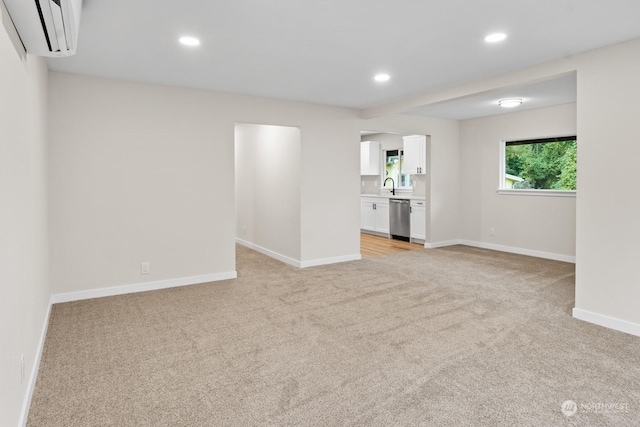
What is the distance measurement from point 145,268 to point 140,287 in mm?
213

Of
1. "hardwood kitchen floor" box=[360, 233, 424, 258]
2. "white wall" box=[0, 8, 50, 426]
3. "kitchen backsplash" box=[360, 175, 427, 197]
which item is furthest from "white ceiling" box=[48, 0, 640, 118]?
"kitchen backsplash" box=[360, 175, 427, 197]

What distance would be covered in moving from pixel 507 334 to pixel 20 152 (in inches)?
138

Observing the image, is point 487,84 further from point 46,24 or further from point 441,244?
point 46,24

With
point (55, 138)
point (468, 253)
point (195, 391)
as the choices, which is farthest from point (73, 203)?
point (468, 253)

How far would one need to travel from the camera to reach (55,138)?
151 inches

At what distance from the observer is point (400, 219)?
25.7 feet

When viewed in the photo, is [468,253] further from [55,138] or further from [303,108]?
[55,138]

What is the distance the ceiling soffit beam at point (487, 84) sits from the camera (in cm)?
348

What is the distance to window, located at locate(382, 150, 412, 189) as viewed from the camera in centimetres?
860

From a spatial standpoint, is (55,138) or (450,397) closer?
(450,397)

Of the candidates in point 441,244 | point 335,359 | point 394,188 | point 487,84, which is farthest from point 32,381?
point 394,188

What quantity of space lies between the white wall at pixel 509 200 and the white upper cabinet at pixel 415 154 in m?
0.73

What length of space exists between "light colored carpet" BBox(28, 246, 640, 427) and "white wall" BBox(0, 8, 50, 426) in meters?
0.35

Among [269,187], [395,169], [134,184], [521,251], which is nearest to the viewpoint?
[134,184]
